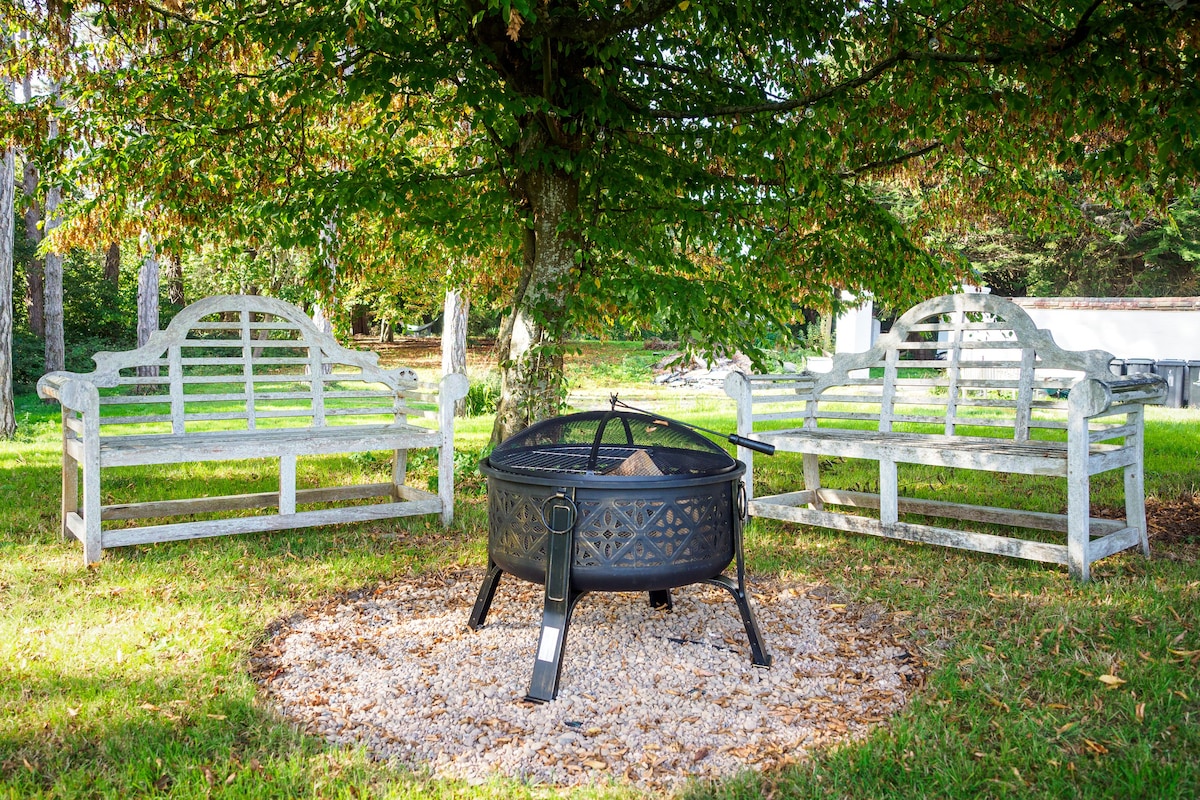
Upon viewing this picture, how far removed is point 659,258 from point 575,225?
0.63m

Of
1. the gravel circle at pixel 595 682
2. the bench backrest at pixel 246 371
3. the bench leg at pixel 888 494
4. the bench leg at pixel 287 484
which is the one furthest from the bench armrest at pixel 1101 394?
the bench leg at pixel 287 484

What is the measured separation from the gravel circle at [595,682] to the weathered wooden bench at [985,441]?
3.11 ft

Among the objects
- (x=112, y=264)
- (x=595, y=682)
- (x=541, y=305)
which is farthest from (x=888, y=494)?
(x=112, y=264)

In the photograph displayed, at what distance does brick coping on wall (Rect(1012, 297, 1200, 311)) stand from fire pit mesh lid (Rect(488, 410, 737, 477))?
15.6 metres

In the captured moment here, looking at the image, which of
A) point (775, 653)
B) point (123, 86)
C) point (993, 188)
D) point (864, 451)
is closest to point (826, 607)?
point (775, 653)

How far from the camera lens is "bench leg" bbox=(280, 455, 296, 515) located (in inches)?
192

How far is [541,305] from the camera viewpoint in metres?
5.83

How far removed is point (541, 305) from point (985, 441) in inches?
109

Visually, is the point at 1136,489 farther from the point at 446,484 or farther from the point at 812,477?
the point at 446,484

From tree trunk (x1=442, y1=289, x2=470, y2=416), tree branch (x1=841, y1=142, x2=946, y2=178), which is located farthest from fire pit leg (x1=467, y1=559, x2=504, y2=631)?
tree trunk (x1=442, y1=289, x2=470, y2=416)

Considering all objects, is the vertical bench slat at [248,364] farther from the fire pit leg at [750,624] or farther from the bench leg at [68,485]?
the fire pit leg at [750,624]

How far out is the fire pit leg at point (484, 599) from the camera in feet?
11.8

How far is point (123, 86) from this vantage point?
619 centimetres

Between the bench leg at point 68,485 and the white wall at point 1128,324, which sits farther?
the white wall at point 1128,324
